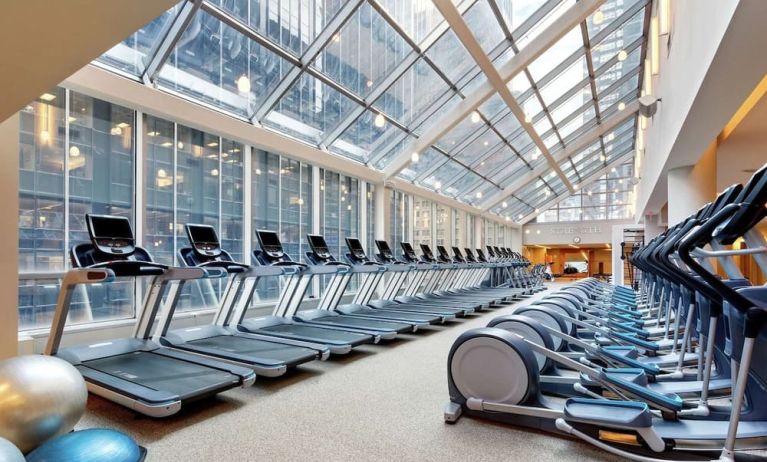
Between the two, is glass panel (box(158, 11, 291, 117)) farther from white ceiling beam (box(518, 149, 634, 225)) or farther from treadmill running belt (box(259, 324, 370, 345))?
white ceiling beam (box(518, 149, 634, 225))

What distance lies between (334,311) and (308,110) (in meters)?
3.63

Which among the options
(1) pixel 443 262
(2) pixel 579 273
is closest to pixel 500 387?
(1) pixel 443 262

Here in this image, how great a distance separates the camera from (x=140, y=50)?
17.3 ft

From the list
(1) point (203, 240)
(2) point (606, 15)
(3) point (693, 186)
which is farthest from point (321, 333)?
(2) point (606, 15)

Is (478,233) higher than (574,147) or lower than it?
lower

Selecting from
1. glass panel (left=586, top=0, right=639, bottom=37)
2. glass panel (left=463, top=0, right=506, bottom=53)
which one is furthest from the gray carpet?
glass panel (left=586, top=0, right=639, bottom=37)

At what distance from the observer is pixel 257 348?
13.6 ft

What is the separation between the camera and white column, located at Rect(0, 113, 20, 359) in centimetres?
354

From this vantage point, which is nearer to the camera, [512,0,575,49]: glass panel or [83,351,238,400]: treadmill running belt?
[83,351,238,400]: treadmill running belt

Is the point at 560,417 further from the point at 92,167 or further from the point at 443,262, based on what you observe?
the point at 443,262

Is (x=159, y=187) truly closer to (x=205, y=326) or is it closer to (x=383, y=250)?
(x=205, y=326)

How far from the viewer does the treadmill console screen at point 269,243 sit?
5410 millimetres

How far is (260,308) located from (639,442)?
5728 millimetres

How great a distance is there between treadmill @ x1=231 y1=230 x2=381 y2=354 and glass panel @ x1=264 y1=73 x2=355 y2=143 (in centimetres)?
268
